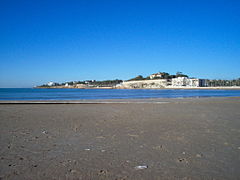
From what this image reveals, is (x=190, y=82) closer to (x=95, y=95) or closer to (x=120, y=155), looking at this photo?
(x=95, y=95)

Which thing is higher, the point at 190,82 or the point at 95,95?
the point at 190,82

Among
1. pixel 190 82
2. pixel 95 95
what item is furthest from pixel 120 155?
pixel 190 82

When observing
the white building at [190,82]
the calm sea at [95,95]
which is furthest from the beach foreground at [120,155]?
the white building at [190,82]

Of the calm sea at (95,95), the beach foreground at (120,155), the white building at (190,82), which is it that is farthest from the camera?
the white building at (190,82)

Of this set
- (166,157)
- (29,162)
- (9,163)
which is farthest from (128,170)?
(9,163)

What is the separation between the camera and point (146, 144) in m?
5.60

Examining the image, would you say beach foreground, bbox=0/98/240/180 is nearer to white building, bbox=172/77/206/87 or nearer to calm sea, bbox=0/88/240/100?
calm sea, bbox=0/88/240/100

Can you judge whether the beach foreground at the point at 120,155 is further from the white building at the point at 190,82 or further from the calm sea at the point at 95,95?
the white building at the point at 190,82

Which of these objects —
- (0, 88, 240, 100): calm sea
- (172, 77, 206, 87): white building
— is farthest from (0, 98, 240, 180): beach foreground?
(172, 77, 206, 87): white building

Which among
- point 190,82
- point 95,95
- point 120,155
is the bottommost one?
point 95,95

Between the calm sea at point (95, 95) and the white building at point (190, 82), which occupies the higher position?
the white building at point (190, 82)

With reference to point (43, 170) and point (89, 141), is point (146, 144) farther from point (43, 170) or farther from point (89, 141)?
point (43, 170)

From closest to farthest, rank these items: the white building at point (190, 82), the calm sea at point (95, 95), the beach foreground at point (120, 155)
Result: the beach foreground at point (120, 155) < the calm sea at point (95, 95) < the white building at point (190, 82)

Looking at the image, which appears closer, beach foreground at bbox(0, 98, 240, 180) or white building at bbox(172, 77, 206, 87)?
beach foreground at bbox(0, 98, 240, 180)
